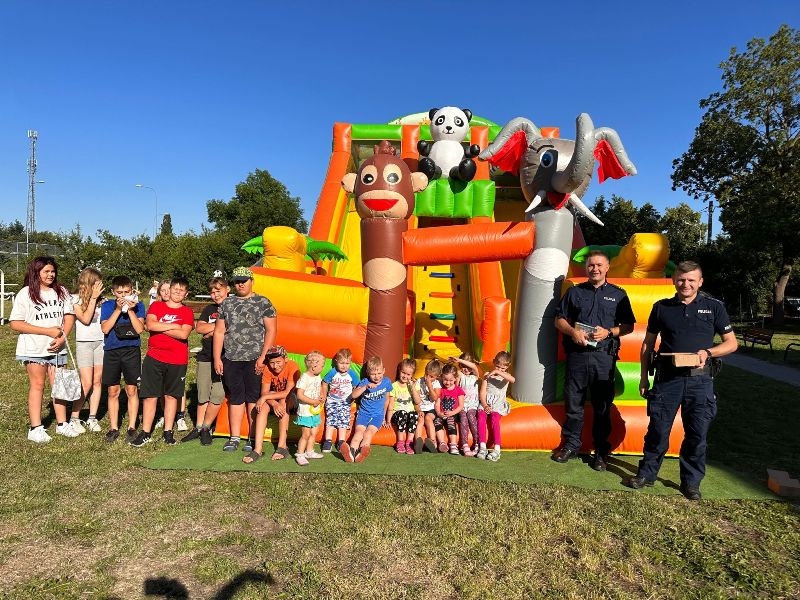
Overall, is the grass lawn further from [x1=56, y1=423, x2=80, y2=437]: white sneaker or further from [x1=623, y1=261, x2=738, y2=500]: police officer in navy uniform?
[x1=56, y1=423, x2=80, y2=437]: white sneaker

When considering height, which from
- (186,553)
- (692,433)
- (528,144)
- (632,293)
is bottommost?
(186,553)

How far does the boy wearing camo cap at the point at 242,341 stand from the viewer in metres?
3.94

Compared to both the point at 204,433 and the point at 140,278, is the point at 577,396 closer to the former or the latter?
the point at 204,433

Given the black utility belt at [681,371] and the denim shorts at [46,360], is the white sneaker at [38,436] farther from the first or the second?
the black utility belt at [681,371]

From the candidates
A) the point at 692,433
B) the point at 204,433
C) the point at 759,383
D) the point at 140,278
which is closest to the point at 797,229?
the point at 759,383

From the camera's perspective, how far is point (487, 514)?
9.96ft

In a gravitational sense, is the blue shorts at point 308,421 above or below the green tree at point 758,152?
below

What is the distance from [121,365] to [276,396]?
4.94 ft

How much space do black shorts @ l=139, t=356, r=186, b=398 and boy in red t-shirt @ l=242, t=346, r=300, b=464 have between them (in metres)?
0.79

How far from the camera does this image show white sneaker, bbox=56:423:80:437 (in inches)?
173

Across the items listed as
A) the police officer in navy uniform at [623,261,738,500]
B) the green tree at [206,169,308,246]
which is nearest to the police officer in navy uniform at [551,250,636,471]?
the police officer in navy uniform at [623,261,738,500]

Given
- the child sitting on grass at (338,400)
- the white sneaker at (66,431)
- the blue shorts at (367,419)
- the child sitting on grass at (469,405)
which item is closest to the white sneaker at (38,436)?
the white sneaker at (66,431)

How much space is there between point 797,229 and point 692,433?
617 inches

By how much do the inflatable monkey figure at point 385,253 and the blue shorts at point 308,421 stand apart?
86 cm
